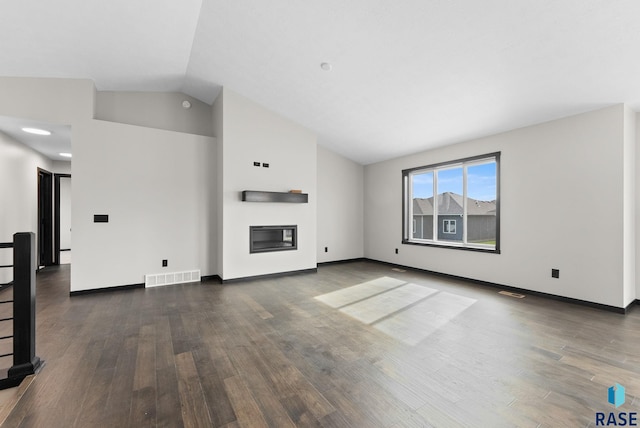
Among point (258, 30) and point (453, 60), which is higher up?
point (258, 30)

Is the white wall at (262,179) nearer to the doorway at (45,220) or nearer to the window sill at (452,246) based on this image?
the window sill at (452,246)

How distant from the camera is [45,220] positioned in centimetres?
586

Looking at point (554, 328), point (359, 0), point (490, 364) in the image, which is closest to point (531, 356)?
point (490, 364)

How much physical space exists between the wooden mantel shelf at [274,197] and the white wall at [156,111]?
5.45 ft

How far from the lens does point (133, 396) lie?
5.57 ft

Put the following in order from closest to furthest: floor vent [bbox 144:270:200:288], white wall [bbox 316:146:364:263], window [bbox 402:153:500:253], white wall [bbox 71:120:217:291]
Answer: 1. white wall [bbox 71:120:217:291]
2. floor vent [bbox 144:270:200:288]
3. window [bbox 402:153:500:253]
4. white wall [bbox 316:146:364:263]

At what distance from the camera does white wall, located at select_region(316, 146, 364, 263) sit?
6.31m

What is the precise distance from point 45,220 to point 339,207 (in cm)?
657

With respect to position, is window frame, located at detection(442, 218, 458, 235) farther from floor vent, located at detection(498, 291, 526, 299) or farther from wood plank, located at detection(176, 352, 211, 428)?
wood plank, located at detection(176, 352, 211, 428)

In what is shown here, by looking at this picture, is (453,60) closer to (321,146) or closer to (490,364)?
(490,364)

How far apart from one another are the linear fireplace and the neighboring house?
2.70 meters

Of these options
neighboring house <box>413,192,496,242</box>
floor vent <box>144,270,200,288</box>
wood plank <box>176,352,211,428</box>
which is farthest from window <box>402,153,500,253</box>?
wood plank <box>176,352,211,428</box>

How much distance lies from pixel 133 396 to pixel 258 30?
3.69 meters

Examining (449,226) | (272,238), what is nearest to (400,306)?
(449,226)
